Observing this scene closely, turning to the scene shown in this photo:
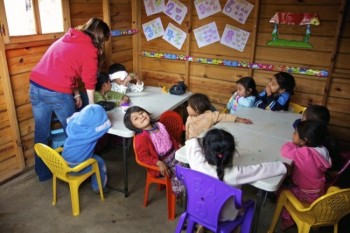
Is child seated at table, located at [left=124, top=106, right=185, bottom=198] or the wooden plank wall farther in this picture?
the wooden plank wall

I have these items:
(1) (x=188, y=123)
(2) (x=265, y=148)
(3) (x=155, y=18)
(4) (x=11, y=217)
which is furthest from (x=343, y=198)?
(3) (x=155, y=18)

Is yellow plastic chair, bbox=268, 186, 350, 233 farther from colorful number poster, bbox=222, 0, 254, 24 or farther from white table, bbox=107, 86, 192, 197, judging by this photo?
colorful number poster, bbox=222, 0, 254, 24

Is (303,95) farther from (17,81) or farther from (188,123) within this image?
(17,81)

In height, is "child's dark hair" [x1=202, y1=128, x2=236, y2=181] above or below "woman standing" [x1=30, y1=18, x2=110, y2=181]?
below

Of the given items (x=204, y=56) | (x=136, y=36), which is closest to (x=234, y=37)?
(x=204, y=56)

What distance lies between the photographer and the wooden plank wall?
119 inches

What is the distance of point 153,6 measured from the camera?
Answer: 387cm

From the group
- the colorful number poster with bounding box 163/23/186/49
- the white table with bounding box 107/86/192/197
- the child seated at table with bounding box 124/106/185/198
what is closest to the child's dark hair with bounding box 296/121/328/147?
the child seated at table with bounding box 124/106/185/198

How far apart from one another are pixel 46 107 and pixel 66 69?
41 centimetres

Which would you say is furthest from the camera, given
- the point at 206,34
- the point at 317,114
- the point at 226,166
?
the point at 206,34

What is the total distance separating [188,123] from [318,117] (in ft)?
3.36

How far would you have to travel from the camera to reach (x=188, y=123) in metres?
2.51

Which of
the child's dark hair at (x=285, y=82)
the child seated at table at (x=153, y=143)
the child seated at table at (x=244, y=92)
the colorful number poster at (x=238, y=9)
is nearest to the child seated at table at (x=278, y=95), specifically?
the child's dark hair at (x=285, y=82)

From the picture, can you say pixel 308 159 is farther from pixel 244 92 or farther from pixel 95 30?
pixel 95 30
